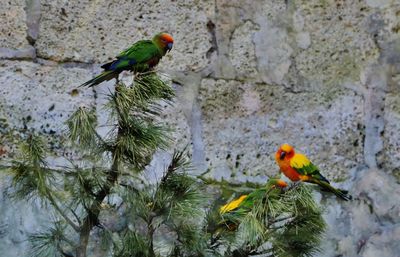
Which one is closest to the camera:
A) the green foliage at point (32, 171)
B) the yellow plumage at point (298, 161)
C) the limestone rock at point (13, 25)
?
the green foliage at point (32, 171)

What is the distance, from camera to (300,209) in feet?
6.95

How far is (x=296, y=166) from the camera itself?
2566mm

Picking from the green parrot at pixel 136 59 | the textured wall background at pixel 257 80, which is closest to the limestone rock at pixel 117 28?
the textured wall background at pixel 257 80

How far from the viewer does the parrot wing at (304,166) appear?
2572mm

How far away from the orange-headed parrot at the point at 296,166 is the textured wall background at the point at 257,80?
136mm

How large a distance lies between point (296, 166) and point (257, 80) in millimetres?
345

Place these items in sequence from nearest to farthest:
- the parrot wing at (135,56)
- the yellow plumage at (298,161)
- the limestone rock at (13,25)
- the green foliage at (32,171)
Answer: the green foliage at (32,171) < the parrot wing at (135,56) < the yellow plumage at (298,161) < the limestone rock at (13,25)

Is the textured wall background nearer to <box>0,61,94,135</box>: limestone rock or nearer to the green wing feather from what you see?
<box>0,61,94,135</box>: limestone rock

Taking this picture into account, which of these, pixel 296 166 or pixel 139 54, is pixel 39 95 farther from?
pixel 296 166

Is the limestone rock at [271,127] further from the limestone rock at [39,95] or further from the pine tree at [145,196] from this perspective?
the pine tree at [145,196]

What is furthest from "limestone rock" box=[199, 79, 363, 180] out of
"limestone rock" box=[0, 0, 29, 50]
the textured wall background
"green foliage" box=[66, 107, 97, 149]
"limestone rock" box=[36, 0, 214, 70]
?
"green foliage" box=[66, 107, 97, 149]

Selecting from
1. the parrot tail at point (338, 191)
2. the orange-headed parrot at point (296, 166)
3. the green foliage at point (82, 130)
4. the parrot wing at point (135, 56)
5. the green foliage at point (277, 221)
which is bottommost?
the parrot tail at point (338, 191)

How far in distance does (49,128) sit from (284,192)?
0.79m

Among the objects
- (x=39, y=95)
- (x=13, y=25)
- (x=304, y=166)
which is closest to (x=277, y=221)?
(x=304, y=166)
